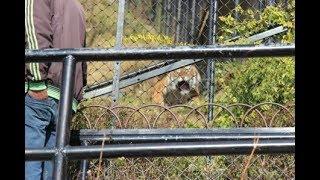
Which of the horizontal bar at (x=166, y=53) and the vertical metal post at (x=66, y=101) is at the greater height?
the horizontal bar at (x=166, y=53)

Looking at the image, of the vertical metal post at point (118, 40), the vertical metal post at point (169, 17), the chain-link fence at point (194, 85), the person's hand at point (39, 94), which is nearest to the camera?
the person's hand at point (39, 94)

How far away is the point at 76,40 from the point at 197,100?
2551mm

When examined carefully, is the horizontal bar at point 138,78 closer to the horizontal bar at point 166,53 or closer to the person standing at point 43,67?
the person standing at point 43,67

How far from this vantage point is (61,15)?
3957 mm

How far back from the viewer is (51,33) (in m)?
3.91

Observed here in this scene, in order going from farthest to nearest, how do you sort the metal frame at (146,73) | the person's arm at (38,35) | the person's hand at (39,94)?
the metal frame at (146,73) → the person's hand at (39,94) → the person's arm at (38,35)

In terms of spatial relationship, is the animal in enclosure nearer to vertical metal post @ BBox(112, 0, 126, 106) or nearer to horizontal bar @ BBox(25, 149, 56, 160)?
vertical metal post @ BBox(112, 0, 126, 106)

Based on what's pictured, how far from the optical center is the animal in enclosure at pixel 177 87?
265 inches

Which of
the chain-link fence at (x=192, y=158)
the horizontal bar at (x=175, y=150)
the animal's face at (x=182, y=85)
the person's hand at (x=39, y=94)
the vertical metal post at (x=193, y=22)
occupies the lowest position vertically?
the chain-link fence at (x=192, y=158)

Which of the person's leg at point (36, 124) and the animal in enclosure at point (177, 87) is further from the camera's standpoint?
the animal in enclosure at point (177, 87)

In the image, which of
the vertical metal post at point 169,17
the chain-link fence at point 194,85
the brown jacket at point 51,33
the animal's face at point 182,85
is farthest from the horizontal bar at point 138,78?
the brown jacket at point 51,33

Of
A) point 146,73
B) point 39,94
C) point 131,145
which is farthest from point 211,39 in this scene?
point 131,145

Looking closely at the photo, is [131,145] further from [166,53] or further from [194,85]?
[194,85]
